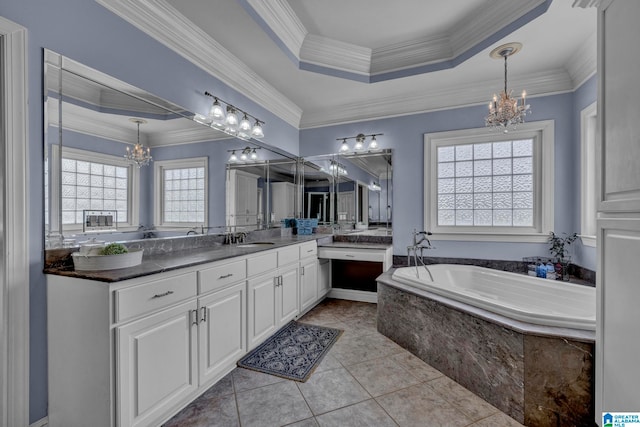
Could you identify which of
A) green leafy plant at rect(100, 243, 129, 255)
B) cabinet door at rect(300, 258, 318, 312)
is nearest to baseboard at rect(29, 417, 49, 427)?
green leafy plant at rect(100, 243, 129, 255)

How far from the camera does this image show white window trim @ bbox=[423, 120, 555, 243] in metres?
2.99

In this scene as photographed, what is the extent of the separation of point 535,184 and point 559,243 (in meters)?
0.67

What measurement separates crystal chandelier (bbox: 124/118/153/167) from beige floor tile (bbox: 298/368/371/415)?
1.89 meters

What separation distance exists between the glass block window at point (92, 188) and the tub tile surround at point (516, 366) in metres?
2.35

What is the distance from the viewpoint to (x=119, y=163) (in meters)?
1.86

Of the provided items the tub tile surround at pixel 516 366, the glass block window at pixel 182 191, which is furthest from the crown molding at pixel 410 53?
the tub tile surround at pixel 516 366

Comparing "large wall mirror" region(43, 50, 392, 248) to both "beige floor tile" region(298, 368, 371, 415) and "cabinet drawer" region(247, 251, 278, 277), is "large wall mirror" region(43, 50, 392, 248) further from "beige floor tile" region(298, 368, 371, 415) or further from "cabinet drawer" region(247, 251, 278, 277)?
"beige floor tile" region(298, 368, 371, 415)

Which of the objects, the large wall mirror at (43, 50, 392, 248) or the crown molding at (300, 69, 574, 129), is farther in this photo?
the crown molding at (300, 69, 574, 129)

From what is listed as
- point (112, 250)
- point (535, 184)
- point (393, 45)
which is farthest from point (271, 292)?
point (535, 184)

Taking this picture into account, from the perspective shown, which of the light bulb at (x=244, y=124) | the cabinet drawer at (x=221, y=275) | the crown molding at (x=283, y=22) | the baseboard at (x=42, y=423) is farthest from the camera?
the light bulb at (x=244, y=124)

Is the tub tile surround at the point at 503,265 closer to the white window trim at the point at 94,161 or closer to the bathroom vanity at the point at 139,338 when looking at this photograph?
the bathroom vanity at the point at 139,338

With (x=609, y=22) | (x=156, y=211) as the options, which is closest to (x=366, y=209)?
(x=156, y=211)

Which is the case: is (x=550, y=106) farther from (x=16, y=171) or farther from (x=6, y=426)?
(x=6, y=426)

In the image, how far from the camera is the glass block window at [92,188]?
158 cm
